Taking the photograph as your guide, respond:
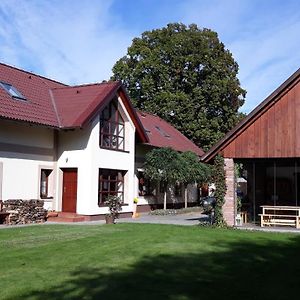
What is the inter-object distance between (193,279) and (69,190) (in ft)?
50.4

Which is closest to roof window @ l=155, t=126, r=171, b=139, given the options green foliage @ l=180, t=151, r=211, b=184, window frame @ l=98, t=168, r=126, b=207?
green foliage @ l=180, t=151, r=211, b=184

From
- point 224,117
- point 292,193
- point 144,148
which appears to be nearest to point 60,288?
point 292,193

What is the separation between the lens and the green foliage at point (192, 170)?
2972 centimetres

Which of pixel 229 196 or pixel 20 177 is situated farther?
pixel 20 177

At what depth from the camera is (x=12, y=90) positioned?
22.1 meters

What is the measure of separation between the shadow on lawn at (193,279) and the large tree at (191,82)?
31.2m

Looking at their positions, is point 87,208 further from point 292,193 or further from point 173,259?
point 173,259

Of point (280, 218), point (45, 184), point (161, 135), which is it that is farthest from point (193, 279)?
point (161, 135)

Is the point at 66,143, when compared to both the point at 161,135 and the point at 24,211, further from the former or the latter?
the point at 161,135

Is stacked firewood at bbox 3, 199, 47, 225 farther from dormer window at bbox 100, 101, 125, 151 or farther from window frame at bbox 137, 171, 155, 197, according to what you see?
window frame at bbox 137, 171, 155, 197

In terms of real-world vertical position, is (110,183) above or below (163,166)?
below

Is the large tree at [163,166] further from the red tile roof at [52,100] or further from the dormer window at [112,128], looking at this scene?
the dormer window at [112,128]

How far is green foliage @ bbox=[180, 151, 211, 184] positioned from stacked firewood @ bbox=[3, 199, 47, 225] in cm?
1106

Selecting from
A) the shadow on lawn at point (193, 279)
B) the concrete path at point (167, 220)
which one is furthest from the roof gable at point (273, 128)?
the shadow on lawn at point (193, 279)
